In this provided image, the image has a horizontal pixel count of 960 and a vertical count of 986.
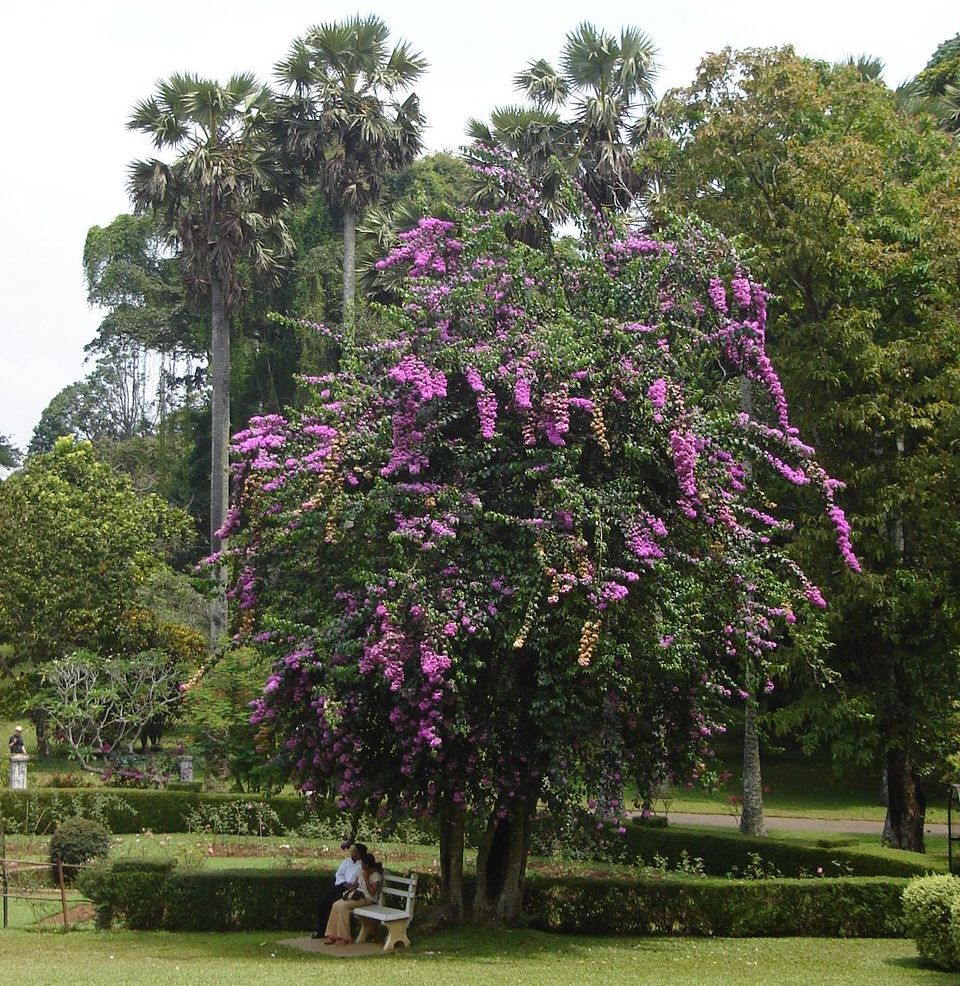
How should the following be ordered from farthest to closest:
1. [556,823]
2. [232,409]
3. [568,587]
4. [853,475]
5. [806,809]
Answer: [232,409], [806,809], [853,475], [556,823], [568,587]

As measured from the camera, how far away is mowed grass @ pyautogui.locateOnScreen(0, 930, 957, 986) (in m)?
11.4

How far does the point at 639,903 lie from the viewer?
15.3 metres

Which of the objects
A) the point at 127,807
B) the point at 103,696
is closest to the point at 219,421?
the point at 103,696

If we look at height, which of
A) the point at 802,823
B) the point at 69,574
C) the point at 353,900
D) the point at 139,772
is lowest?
the point at 802,823

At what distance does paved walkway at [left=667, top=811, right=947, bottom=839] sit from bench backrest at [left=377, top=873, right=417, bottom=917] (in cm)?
1233

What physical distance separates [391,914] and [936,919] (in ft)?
17.2

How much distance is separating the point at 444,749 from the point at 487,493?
2.63 m

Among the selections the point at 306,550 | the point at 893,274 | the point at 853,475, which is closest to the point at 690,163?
the point at 893,274

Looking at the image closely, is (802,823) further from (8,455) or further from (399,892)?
(8,455)

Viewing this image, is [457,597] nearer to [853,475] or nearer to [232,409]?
[853,475]

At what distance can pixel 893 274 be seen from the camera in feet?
71.6

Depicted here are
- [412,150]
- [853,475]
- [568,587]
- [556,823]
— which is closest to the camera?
[568,587]

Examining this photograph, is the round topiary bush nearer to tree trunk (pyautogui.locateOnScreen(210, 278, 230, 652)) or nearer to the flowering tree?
the flowering tree

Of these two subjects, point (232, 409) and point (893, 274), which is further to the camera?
point (232, 409)
